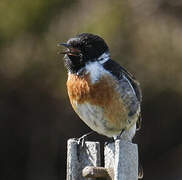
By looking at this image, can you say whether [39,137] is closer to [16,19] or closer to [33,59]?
[33,59]

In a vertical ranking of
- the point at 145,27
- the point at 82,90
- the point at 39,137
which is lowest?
the point at 82,90

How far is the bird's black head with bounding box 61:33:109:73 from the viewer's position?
525cm

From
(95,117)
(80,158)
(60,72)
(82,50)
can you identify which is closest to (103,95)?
(95,117)

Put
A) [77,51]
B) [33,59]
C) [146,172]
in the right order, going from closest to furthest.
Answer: [77,51]
[33,59]
[146,172]

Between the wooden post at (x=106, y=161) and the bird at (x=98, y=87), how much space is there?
4.25 ft

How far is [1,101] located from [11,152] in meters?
0.87

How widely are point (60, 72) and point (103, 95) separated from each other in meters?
4.61

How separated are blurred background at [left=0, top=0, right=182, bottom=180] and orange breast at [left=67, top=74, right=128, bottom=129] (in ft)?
14.0

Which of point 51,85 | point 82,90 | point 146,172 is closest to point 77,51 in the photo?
point 82,90

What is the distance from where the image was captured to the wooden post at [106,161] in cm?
353

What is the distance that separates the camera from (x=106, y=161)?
12.4 ft

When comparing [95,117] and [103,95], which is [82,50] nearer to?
[103,95]

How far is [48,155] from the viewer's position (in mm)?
9969

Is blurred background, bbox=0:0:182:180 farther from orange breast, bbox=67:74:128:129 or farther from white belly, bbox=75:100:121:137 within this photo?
orange breast, bbox=67:74:128:129
